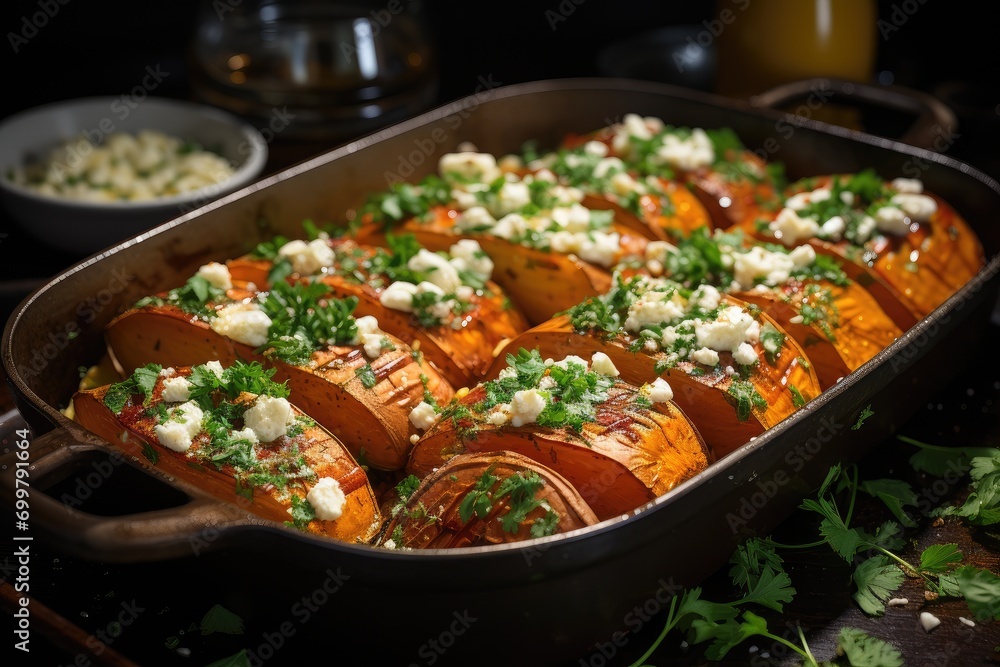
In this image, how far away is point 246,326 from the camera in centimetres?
242

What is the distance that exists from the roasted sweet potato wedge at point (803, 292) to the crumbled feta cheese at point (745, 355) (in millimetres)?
393

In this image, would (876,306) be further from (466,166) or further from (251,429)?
(251,429)

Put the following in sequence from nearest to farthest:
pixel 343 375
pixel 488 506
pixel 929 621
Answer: pixel 488 506 < pixel 929 621 < pixel 343 375

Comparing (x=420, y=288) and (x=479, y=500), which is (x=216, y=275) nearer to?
(x=420, y=288)

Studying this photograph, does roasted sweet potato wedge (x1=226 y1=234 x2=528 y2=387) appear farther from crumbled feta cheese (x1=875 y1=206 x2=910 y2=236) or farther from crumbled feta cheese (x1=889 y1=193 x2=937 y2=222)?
→ crumbled feta cheese (x1=889 y1=193 x2=937 y2=222)

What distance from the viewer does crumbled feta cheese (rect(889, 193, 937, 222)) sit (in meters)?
3.09

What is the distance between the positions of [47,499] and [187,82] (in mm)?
3688

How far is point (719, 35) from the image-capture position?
4.59 metres

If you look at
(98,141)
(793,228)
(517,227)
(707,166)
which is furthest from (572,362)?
(98,141)

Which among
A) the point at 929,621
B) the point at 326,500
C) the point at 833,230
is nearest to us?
the point at 326,500

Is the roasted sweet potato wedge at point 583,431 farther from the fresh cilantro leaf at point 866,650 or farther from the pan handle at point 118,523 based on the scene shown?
the pan handle at point 118,523

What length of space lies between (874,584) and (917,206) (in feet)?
4.53

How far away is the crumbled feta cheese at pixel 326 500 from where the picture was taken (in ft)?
6.66

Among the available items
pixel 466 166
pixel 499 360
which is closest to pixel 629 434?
pixel 499 360
